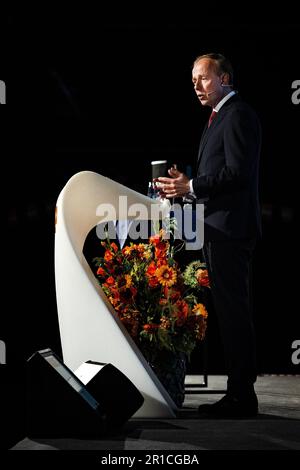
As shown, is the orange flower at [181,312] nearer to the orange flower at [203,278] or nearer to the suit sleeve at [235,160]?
the orange flower at [203,278]

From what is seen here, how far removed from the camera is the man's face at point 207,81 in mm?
2504

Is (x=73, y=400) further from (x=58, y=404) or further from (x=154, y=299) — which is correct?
(x=154, y=299)

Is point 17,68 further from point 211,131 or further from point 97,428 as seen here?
point 97,428

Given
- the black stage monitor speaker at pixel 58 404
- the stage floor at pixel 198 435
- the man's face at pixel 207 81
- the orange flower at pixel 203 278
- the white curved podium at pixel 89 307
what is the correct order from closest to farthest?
the stage floor at pixel 198 435 → the black stage monitor speaker at pixel 58 404 → the white curved podium at pixel 89 307 → the man's face at pixel 207 81 → the orange flower at pixel 203 278

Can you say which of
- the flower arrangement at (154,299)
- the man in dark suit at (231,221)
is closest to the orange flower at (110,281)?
the flower arrangement at (154,299)

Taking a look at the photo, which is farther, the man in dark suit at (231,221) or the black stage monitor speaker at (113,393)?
the man in dark suit at (231,221)

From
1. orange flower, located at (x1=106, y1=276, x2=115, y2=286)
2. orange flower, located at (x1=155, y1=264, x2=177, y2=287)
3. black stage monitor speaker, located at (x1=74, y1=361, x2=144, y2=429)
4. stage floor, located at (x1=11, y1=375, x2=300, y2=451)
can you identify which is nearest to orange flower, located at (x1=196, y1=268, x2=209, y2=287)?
orange flower, located at (x1=155, y1=264, x2=177, y2=287)

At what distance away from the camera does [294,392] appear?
3109 millimetres

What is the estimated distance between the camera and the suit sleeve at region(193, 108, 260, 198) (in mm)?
2377

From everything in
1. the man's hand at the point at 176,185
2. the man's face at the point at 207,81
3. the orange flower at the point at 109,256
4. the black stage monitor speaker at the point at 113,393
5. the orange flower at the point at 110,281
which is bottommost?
the black stage monitor speaker at the point at 113,393

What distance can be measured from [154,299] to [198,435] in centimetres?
76

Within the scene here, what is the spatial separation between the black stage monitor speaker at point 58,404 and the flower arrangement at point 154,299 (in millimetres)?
536

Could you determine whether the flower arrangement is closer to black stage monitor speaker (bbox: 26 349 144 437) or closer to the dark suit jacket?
the dark suit jacket
